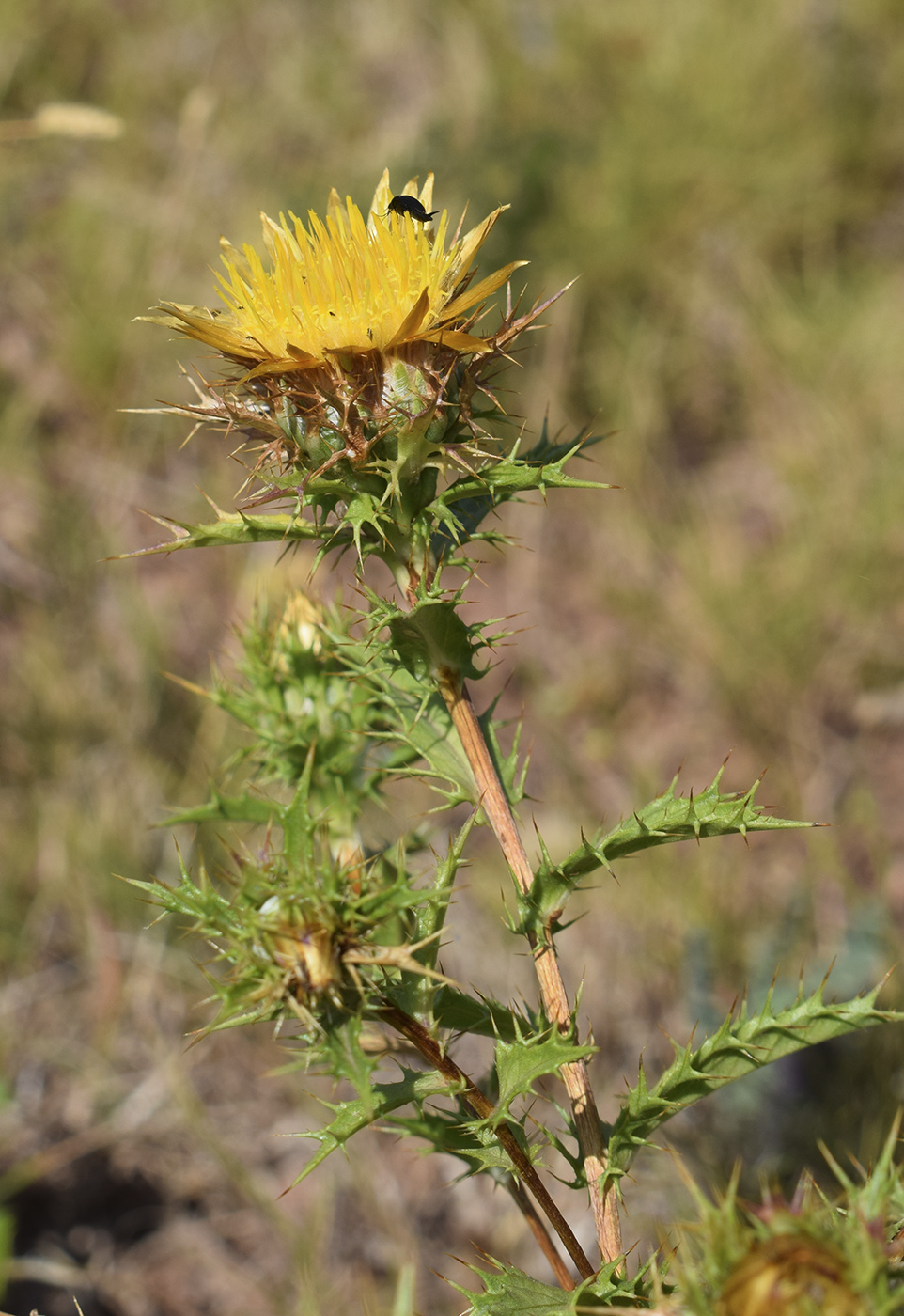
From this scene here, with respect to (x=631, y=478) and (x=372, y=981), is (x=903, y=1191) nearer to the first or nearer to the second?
(x=372, y=981)

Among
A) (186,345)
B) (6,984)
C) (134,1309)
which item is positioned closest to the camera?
(134,1309)

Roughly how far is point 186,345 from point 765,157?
4158mm

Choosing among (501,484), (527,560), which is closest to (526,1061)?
(501,484)

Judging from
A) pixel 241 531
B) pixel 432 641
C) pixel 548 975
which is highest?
pixel 241 531

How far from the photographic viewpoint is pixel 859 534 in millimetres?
4980

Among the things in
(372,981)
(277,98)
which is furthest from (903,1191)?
(277,98)

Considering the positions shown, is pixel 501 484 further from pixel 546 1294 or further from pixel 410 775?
pixel 546 1294

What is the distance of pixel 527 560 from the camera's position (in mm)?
5676

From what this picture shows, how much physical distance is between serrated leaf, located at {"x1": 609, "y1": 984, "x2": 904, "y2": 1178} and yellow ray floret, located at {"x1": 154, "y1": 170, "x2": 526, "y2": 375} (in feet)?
3.36

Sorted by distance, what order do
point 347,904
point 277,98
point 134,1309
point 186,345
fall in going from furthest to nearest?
point 277,98 → point 186,345 → point 134,1309 → point 347,904

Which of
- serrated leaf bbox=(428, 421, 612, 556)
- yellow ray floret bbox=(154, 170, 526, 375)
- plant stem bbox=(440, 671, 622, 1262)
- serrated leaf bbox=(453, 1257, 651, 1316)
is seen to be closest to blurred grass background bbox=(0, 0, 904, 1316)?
plant stem bbox=(440, 671, 622, 1262)

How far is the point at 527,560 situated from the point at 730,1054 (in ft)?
14.4

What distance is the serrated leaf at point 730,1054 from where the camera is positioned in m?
1.37

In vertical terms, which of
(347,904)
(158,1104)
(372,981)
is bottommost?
(158,1104)
